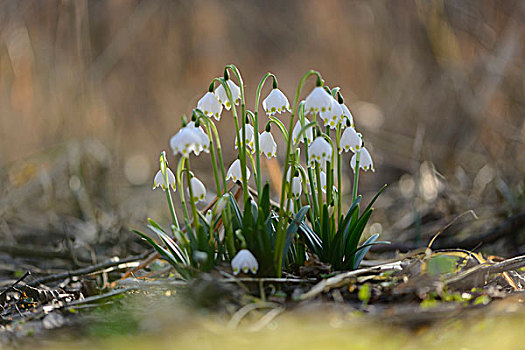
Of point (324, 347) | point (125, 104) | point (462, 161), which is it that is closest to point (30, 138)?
point (125, 104)

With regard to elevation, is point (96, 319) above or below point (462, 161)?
above

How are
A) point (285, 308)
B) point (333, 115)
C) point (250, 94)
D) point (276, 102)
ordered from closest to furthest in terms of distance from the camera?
point (285, 308) < point (333, 115) < point (276, 102) < point (250, 94)

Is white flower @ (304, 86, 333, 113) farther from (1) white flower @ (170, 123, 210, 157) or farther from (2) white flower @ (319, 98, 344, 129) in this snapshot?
(1) white flower @ (170, 123, 210, 157)

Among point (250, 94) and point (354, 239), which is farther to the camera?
point (250, 94)

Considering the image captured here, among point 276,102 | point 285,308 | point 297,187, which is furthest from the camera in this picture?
point 297,187

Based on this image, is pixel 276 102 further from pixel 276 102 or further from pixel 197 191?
pixel 197 191

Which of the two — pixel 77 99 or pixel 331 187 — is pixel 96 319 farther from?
pixel 77 99

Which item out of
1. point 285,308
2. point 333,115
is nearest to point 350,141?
point 333,115
